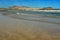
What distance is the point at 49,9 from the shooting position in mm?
14312

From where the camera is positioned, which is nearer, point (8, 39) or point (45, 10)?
point (8, 39)

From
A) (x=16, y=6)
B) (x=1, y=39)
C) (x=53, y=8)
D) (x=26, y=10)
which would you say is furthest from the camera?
(x=26, y=10)

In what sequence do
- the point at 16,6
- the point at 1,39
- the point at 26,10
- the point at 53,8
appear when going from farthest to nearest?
the point at 26,10
the point at 16,6
the point at 53,8
the point at 1,39

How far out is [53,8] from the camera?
1350 cm

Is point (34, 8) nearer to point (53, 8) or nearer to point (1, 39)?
point (53, 8)

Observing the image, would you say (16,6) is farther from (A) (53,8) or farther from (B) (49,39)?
(B) (49,39)

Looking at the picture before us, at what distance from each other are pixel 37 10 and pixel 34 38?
11920 mm

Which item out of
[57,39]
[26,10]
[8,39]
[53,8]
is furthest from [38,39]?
[26,10]

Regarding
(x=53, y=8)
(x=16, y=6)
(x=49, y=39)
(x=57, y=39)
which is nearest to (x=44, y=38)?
(x=49, y=39)

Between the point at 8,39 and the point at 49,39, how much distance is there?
3.88 ft

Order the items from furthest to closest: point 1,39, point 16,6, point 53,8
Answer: point 16,6
point 53,8
point 1,39

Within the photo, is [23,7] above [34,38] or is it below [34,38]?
above

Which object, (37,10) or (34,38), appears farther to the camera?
(37,10)

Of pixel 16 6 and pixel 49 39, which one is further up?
pixel 16 6
